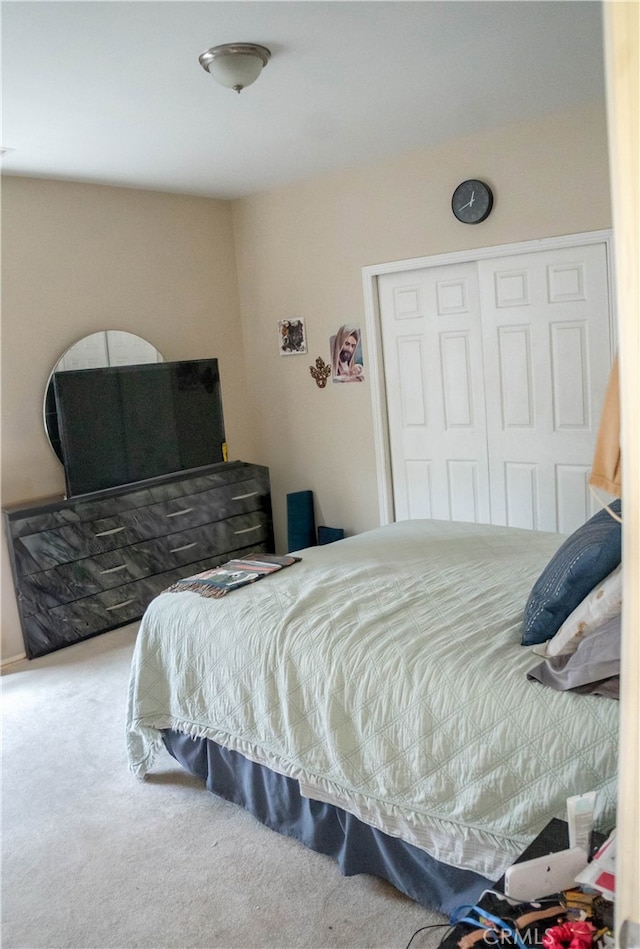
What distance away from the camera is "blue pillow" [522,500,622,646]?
→ 2.08 meters

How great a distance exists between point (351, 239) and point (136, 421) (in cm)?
179

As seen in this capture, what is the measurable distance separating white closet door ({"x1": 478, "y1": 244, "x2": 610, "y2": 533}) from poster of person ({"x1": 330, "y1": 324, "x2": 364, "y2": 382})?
91 centimetres

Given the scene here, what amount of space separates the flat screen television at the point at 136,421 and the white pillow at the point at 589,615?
316 cm

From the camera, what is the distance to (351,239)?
498 cm

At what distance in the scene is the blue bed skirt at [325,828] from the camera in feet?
6.88

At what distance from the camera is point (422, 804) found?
6.79 feet

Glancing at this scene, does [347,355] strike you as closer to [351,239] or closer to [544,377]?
[351,239]

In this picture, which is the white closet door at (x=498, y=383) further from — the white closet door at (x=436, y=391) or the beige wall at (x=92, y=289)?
the beige wall at (x=92, y=289)

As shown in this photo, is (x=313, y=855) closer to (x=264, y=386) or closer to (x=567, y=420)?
(x=567, y=420)

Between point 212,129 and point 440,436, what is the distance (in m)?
2.20

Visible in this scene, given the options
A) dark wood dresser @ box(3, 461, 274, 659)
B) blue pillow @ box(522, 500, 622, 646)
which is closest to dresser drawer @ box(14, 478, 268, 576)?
dark wood dresser @ box(3, 461, 274, 659)

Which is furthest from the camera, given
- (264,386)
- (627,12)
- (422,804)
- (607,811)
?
(264,386)

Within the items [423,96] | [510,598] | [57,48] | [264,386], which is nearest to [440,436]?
[264,386]

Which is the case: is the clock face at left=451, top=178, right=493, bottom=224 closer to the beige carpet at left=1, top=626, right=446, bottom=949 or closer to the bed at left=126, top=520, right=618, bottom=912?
the bed at left=126, top=520, right=618, bottom=912
